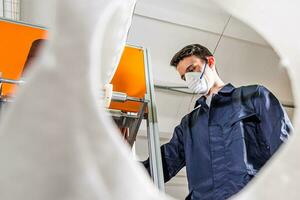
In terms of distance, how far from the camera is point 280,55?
0.40 metres

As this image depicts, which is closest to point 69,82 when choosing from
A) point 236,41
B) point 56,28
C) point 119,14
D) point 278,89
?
point 56,28

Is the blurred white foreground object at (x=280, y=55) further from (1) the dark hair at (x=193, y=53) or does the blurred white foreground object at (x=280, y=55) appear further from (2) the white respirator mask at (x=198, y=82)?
(1) the dark hair at (x=193, y=53)

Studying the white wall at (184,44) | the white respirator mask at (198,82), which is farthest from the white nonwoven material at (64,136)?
the white wall at (184,44)

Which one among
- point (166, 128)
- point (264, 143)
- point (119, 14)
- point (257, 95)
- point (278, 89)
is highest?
point (119, 14)

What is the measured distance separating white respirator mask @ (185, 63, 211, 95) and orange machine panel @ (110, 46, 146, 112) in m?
0.22

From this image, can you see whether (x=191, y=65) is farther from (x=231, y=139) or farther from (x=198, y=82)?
(x=231, y=139)

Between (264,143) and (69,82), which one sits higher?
(69,82)

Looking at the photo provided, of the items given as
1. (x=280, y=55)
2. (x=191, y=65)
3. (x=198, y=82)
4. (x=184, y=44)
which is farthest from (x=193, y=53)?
(x=280, y=55)

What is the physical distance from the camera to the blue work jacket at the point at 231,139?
49.7 inches

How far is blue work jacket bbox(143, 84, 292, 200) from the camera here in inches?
49.7

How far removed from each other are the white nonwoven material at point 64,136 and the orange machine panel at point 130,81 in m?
1.17

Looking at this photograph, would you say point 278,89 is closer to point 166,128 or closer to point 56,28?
point 166,128

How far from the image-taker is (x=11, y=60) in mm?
1477

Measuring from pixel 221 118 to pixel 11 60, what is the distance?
903mm
